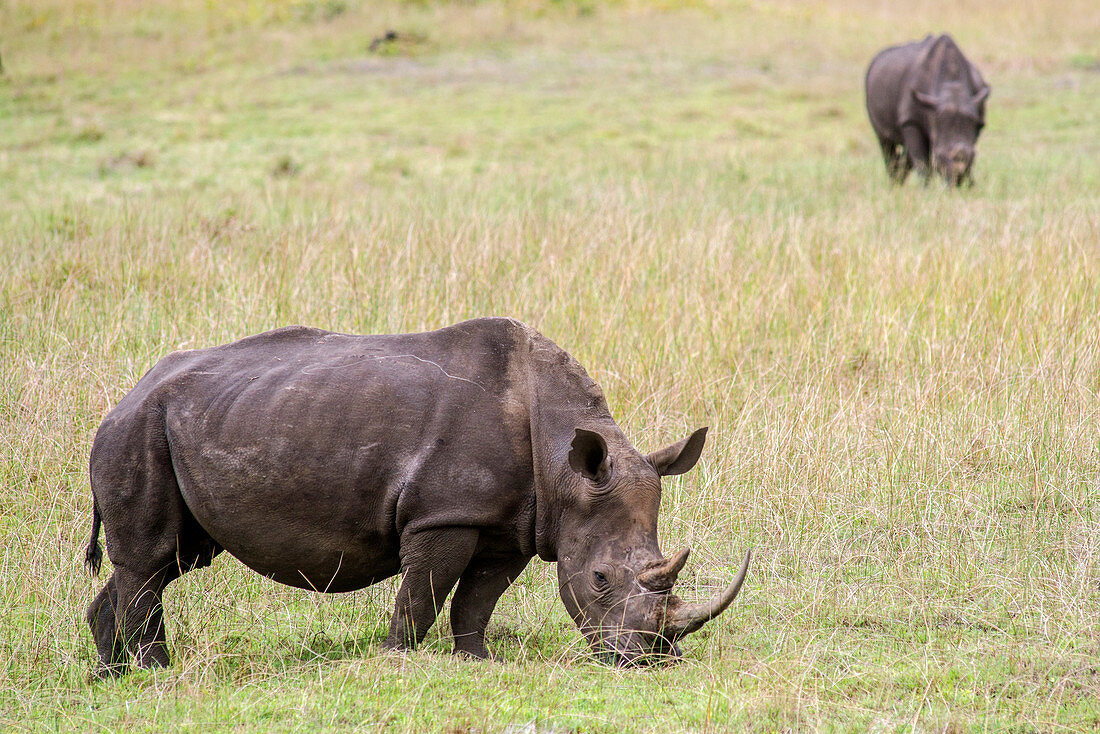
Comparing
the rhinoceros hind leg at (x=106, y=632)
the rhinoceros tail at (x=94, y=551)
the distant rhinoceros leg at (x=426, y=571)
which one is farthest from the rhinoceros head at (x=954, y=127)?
the rhinoceros hind leg at (x=106, y=632)

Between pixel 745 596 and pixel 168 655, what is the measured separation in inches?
85.7

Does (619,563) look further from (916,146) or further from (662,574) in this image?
(916,146)

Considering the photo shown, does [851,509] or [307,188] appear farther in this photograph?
[307,188]

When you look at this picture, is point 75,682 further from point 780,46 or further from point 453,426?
point 780,46

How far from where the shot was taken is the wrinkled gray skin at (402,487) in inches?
143

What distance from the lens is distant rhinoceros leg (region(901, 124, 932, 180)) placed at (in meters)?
14.0

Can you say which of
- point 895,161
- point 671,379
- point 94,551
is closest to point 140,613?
point 94,551

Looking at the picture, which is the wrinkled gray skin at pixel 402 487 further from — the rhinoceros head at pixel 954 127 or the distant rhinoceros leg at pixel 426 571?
the rhinoceros head at pixel 954 127

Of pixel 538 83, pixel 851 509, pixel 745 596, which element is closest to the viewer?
pixel 745 596

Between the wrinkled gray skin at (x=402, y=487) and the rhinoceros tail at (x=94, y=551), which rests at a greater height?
the wrinkled gray skin at (x=402, y=487)

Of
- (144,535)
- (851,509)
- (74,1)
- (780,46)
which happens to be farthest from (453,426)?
(74,1)

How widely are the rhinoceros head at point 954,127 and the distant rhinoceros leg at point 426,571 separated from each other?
10951 millimetres

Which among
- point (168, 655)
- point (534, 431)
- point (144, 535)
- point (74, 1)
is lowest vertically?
point (168, 655)

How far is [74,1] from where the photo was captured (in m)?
27.6
